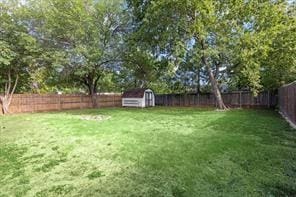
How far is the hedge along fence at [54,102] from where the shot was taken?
1637 centimetres

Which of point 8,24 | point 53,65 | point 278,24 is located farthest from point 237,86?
point 8,24

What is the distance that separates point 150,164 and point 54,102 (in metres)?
15.3

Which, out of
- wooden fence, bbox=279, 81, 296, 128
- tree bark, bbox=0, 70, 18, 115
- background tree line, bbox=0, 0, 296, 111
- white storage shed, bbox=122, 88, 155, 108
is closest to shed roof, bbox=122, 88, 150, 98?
white storage shed, bbox=122, 88, 155, 108

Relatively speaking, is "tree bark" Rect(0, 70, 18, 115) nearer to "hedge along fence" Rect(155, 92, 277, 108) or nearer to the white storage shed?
the white storage shed

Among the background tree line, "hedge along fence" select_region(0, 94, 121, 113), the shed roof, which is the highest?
the background tree line

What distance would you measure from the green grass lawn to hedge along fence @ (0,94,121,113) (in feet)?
33.9

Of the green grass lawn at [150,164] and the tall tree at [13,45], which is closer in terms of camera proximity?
the green grass lawn at [150,164]

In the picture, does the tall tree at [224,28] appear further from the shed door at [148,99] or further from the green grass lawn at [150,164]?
the green grass lawn at [150,164]

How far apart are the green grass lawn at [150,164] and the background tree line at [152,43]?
7.93 metres

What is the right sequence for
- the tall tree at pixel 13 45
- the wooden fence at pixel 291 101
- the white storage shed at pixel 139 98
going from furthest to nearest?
the white storage shed at pixel 139 98, the tall tree at pixel 13 45, the wooden fence at pixel 291 101

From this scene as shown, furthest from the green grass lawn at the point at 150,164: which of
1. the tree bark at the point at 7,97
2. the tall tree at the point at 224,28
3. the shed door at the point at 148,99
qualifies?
the shed door at the point at 148,99

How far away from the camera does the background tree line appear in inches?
529

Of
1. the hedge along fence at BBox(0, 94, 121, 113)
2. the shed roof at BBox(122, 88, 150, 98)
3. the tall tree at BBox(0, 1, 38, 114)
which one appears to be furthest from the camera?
the shed roof at BBox(122, 88, 150, 98)

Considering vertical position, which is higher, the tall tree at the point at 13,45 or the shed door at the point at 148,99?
the tall tree at the point at 13,45
